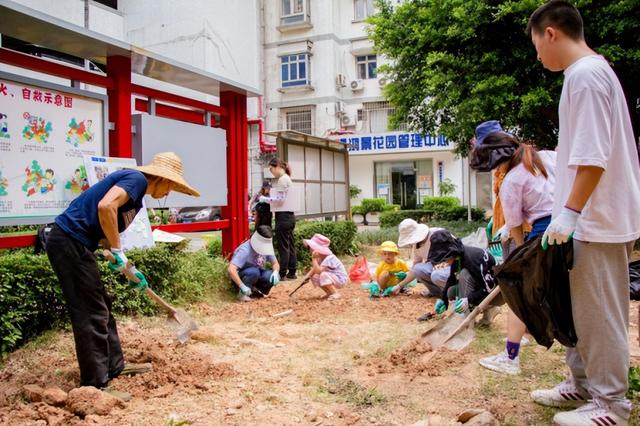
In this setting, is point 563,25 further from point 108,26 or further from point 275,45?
point 275,45

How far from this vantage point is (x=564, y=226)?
2209 mm

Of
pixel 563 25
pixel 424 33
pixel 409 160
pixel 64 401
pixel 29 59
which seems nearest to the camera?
pixel 563 25

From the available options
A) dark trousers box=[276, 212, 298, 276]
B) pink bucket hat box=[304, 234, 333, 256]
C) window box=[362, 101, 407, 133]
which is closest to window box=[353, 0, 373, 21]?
window box=[362, 101, 407, 133]

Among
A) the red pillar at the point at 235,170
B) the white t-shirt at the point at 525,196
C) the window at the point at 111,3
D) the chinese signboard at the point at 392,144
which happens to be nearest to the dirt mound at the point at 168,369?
the white t-shirt at the point at 525,196

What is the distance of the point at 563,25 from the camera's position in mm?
2381

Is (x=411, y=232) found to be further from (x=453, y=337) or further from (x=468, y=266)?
(x=453, y=337)

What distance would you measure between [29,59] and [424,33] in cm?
779

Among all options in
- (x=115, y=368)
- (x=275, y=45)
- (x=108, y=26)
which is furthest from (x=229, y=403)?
(x=275, y=45)

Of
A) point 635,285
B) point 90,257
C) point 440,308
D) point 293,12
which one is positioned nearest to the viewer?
point 90,257

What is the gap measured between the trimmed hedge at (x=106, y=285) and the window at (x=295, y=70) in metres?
18.2

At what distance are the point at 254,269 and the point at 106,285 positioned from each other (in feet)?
6.65

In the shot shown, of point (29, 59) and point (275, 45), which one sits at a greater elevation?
point (275, 45)

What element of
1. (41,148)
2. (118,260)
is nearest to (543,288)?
(118,260)

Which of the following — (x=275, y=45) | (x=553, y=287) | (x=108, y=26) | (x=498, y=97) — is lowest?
(x=553, y=287)
